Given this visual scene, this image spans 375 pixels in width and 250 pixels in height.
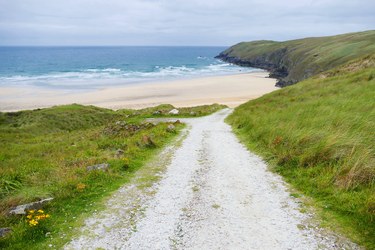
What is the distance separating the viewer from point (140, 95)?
214ft

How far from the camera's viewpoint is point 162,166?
1312cm

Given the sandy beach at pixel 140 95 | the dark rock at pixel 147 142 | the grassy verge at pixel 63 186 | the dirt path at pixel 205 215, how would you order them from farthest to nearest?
the sandy beach at pixel 140 95 < the dark rock at pixel 147 142 < the grassy verge at pixel 63 186 < the dirt path at pixel 205 215

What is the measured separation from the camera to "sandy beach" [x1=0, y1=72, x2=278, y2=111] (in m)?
56.5

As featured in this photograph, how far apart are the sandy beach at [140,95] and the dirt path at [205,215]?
139 feet

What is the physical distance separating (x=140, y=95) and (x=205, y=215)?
58.5m

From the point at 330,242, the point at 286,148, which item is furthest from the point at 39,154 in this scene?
the point at 330,242

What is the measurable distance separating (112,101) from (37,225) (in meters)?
53.8

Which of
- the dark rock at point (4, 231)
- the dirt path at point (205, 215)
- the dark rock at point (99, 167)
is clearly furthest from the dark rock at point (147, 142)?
the dark rock at point (4, 231)

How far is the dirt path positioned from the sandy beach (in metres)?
42.3

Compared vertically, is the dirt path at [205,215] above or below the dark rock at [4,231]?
below

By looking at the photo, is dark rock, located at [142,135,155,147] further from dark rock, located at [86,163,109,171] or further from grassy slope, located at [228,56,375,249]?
grassy slope, located at [228,56,375,249]

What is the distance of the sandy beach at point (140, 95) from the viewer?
56.5 meters

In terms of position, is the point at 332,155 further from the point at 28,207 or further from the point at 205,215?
the point at 28,207

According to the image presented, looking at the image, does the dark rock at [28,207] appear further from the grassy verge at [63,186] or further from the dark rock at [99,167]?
the dark rock at [99,167]
